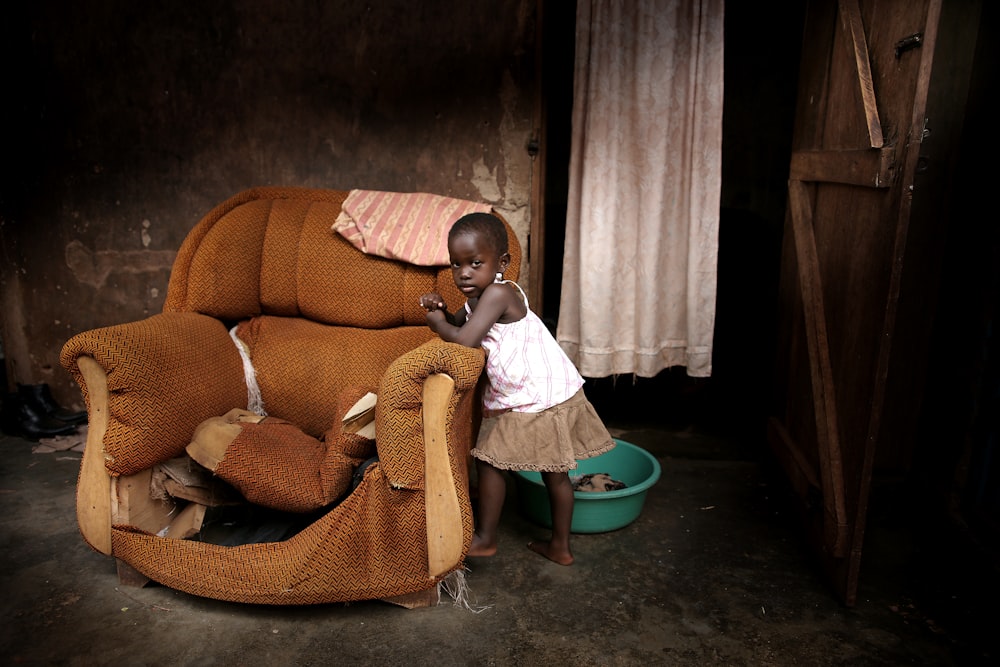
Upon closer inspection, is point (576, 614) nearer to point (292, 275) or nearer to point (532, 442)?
point (532, 442)

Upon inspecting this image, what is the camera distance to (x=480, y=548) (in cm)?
212

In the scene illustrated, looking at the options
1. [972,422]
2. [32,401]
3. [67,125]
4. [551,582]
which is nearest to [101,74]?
[67,125]

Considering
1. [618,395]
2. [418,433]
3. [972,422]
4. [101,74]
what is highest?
[101,74]

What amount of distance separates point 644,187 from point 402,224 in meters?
0.91

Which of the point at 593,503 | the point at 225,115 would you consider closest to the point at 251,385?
the point at 593,503

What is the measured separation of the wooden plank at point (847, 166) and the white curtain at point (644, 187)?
0.95 feet

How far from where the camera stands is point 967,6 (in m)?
2.24

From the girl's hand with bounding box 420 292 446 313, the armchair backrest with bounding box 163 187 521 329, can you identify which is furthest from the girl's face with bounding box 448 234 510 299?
the armchair backrest with bounding box 163 187 521 329

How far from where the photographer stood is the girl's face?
190cm

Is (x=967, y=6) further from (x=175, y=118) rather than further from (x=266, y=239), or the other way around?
(x=175, y=118)

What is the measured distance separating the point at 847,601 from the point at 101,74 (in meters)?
3.40

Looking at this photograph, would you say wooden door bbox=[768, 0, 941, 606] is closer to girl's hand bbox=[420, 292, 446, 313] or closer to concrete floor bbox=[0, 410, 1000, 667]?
concrete floor bbox=[0, 410, 1000, 667]

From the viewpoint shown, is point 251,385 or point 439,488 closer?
point 439,488

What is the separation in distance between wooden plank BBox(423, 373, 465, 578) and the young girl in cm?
22
